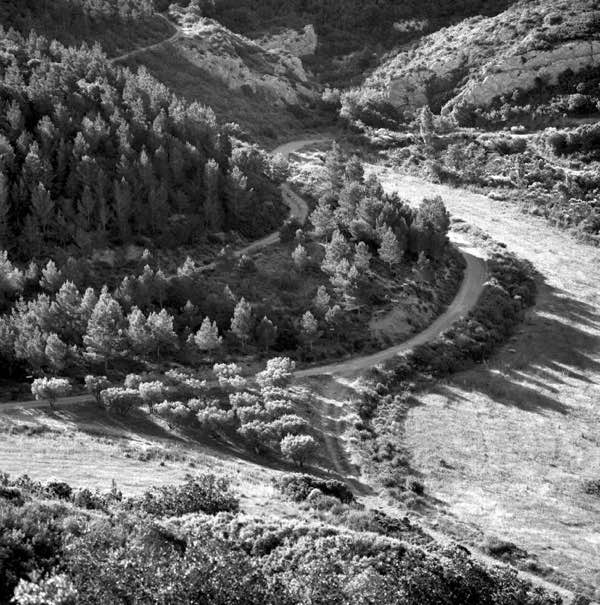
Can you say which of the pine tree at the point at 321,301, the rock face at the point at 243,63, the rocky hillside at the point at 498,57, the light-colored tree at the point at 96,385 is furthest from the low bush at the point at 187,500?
the rock face at the point at 243,63

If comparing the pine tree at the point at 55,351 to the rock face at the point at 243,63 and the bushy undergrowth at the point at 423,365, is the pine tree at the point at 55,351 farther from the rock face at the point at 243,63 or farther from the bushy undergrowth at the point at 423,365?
the rock face at the point at 243,63

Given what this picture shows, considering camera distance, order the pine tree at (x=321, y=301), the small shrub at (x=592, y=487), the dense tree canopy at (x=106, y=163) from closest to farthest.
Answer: the small shrub at (x=592, y=487) < the pine tree at (x=321, y=301) < the dense tree canopy at (x=106, y=163)

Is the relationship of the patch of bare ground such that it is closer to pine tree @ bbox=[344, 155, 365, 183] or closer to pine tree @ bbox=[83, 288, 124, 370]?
pine tree @ bbox=[83, 288, 124, 370]

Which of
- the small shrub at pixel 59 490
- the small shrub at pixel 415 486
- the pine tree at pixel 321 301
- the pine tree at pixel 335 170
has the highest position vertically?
the pine tree at pixel 335 170

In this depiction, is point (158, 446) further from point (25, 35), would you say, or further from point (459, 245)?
point (25, 35)

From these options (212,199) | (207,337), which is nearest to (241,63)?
(212,199)

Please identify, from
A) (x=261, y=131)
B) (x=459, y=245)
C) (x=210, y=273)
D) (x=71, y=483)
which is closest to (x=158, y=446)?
(x=71, y=483)

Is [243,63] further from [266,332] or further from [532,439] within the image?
[532,439]
